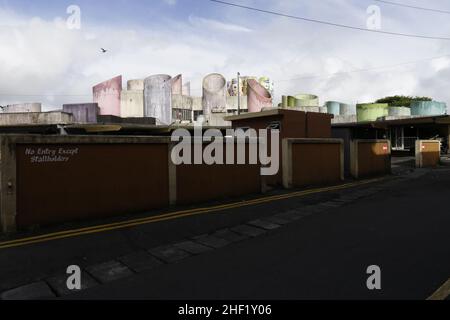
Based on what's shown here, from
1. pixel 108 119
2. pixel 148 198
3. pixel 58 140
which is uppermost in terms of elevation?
pixel 108 119

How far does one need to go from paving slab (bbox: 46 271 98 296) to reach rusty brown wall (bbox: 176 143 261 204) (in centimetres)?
488

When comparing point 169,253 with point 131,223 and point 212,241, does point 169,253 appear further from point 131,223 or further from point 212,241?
point 131,223

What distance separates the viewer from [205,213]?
931cm

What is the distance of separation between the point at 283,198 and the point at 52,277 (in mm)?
7799

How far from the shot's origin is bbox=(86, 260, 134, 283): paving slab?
208 inches

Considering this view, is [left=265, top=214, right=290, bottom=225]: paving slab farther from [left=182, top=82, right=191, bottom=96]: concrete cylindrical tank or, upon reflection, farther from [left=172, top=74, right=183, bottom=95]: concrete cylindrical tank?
[left=182, top=82, right=191, bottom=96]: concrete cylindrical tank

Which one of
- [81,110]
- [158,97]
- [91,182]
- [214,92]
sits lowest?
[91,182]

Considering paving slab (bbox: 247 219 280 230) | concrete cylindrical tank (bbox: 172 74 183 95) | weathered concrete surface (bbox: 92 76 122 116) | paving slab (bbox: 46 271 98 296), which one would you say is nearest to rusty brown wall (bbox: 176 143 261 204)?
paving slab (bbox: 247 219 280 230)

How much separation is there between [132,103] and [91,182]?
43782mm

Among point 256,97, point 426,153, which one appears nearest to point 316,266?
point 426,153

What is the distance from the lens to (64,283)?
5078 mm
